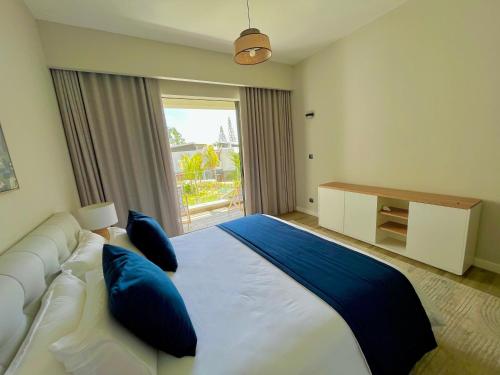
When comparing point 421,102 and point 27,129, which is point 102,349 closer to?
point 27,129

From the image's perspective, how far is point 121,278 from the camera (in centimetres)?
88

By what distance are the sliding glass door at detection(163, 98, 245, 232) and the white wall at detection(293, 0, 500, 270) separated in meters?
1.67

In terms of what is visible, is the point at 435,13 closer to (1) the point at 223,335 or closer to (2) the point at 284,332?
(2) the point at 284,332

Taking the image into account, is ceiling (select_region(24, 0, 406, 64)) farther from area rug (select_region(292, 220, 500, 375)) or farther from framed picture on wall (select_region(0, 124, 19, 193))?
area rug (select_region(292, 220, 500, 375))

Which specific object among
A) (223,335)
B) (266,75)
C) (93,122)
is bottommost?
(223,335)

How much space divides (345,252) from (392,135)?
1.98m

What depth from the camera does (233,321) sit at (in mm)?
1054

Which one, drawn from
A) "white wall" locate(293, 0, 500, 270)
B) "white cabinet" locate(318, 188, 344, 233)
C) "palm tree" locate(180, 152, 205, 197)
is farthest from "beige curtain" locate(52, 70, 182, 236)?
"white wall" locate(293, 0, 500, 270)

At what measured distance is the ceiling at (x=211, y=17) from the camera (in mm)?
2074

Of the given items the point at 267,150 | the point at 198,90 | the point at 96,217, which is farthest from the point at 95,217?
the point at 267,150

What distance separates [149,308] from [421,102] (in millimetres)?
3137

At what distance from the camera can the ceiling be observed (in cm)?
207

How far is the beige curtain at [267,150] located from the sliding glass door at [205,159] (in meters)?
0.23

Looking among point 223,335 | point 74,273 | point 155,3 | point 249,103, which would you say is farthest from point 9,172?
point 249,103
